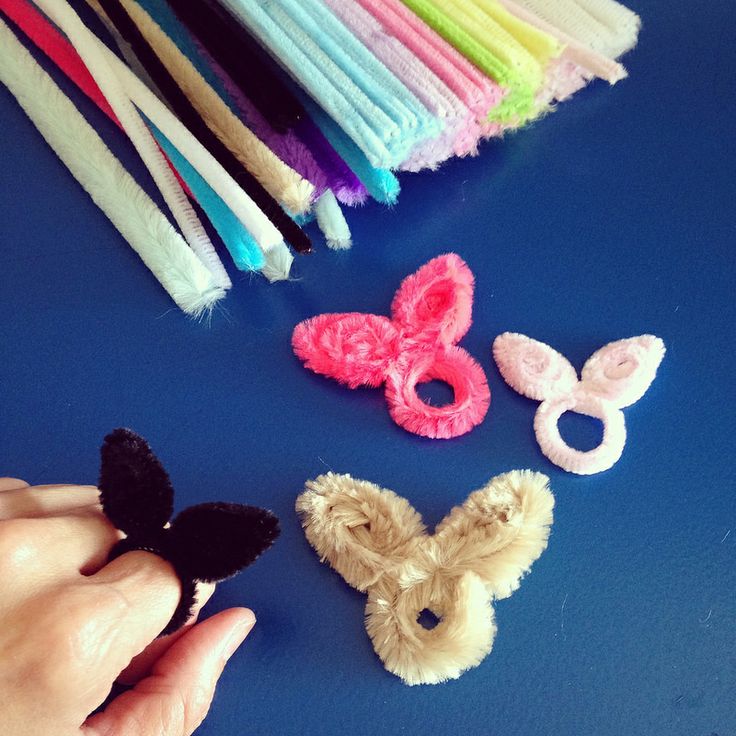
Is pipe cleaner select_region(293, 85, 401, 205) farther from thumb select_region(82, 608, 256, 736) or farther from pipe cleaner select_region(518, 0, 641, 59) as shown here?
thumb select_region(82, 608, 256, 736)

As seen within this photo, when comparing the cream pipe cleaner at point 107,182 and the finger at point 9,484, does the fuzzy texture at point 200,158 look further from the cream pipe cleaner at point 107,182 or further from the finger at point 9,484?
the finger at point 9,484

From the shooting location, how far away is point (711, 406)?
83 cm

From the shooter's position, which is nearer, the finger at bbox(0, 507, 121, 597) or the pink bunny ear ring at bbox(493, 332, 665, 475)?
the finger at bbox(0, 507, 121, 597)

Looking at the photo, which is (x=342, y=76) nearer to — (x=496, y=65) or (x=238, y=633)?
(x=496, y=65)

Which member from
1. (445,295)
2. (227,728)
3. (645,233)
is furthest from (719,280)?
(227,728)

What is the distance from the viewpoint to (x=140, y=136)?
3.12 ft

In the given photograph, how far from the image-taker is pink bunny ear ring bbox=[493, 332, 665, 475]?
0.79 meters

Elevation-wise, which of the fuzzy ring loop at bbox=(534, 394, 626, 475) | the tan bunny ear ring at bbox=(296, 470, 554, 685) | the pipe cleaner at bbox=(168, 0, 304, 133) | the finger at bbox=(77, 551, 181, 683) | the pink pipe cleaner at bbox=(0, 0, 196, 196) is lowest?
the fuzzy ring loop at bbox=(534, 394, 626, 475)

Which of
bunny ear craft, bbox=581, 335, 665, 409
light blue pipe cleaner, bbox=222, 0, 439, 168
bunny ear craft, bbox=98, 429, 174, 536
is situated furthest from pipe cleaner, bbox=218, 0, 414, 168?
bunny ear craft, bbox=98, 429, 174, 536

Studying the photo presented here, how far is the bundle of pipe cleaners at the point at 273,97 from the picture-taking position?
2.92 ft

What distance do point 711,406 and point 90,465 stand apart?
0.64 meters

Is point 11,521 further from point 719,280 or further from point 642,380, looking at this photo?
point 719,280

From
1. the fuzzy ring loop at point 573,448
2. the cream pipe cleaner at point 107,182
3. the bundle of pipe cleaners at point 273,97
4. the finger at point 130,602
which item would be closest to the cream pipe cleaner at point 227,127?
the bundle of pipe cleaners at point 273,97

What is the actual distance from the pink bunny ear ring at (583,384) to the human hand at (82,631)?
38 centimetres
